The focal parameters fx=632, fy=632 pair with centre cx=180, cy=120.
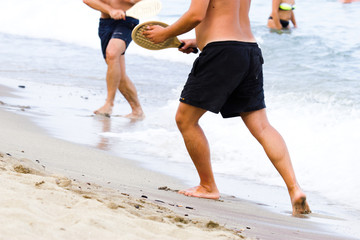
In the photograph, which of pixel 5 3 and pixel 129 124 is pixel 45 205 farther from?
pixel 5 3

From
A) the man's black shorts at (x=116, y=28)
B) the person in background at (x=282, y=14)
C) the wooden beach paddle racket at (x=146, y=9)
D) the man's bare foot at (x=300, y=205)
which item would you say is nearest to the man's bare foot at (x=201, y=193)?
the man's bare foot at (x=300, y=205)

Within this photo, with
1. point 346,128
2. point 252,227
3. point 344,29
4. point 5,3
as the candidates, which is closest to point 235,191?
point 252,227

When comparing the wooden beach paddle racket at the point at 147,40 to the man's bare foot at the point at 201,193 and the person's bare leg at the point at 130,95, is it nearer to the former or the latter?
the man's bare foot at the point at 201,193

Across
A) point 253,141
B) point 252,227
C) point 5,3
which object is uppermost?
point 252,227

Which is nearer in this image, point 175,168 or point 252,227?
point 252,227

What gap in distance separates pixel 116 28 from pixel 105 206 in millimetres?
4977

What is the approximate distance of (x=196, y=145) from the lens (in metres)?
4.07

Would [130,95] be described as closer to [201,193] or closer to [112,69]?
[112,69]

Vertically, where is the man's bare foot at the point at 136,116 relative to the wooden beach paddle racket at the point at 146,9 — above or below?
below

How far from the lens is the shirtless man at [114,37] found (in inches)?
290

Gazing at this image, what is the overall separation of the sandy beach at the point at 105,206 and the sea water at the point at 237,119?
1.32 ft

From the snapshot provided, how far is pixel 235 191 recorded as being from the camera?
14.8ft

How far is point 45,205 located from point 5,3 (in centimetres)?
2160

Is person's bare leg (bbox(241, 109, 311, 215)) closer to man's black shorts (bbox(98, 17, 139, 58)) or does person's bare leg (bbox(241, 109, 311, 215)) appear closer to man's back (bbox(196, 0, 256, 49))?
man's back (bbox(196, 0, 256, 49))
